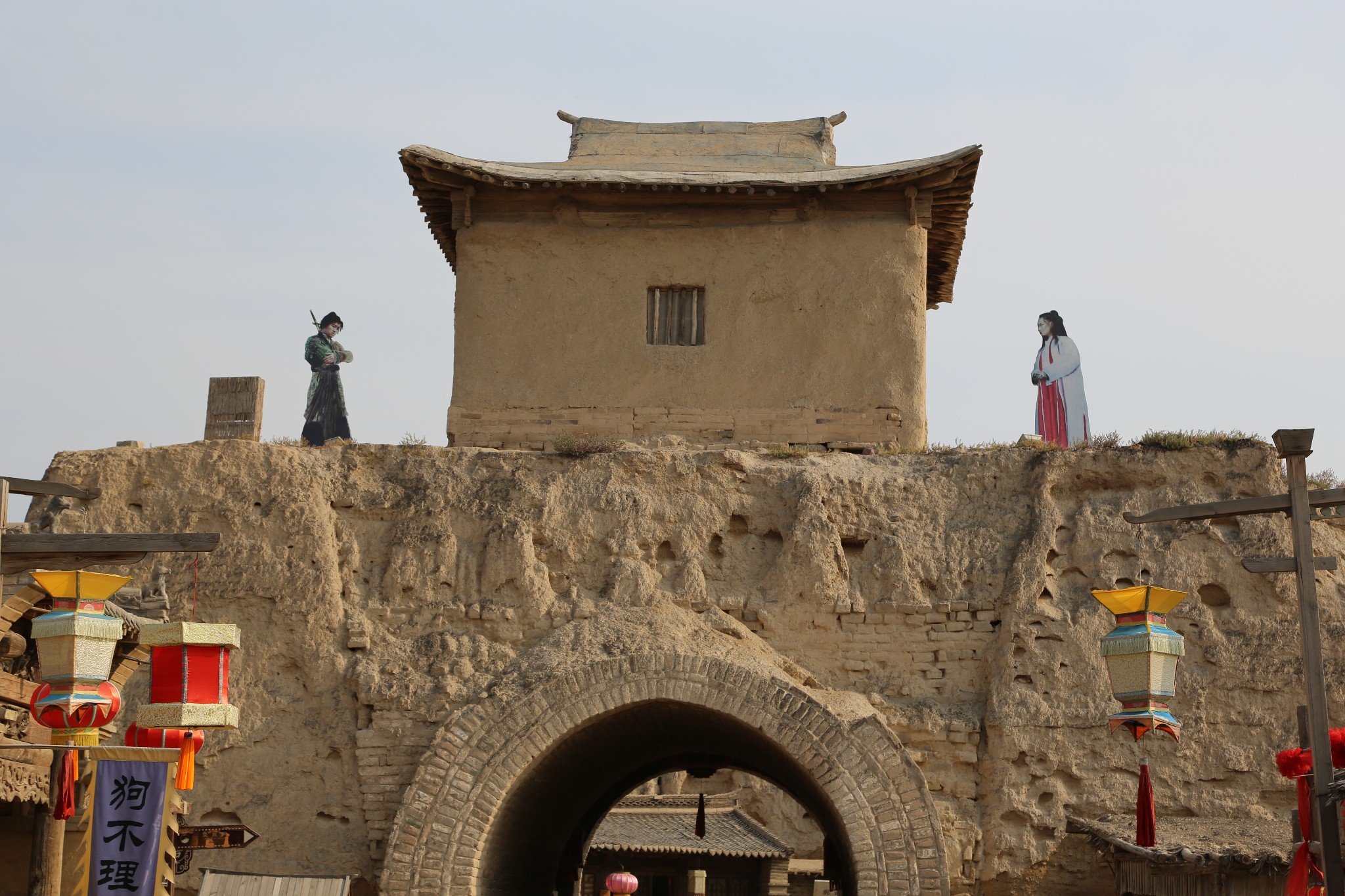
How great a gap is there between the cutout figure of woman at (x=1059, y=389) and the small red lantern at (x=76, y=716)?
1408 centimetres

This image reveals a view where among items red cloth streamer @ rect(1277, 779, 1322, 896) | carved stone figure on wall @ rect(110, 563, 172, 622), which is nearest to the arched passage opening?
carved stone figure on wall @ rect(110, 563, 172, 622)


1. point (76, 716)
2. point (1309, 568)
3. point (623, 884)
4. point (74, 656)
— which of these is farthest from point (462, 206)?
point (623, 884)

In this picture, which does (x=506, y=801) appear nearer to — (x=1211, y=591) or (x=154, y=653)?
(x=154, y=653)

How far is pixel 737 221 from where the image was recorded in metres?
15.0

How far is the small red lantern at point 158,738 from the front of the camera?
10422mm

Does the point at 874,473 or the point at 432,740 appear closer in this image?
the point at 432,740

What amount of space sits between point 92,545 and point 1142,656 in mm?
6600

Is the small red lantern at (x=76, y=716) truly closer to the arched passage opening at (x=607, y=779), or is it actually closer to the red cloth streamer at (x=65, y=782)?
the red cloth streamer at (x=65, y=782)

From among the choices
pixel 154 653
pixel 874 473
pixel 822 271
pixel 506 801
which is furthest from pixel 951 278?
pixel 154 653

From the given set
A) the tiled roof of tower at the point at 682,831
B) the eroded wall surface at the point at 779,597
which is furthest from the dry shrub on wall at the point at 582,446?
the tiled roof of tower at the point at 682,831

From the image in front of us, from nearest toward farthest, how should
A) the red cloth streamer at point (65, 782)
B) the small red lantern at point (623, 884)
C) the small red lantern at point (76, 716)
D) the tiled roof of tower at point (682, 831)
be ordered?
the small red lantern at point (76, 716), the red cloth streamer at point (65, 782), the small red lantern at point (623, 884), the tiled roof of tower at point (682, 831)

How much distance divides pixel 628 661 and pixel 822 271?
4754mm

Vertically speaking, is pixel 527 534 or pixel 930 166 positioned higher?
pixel 930 166

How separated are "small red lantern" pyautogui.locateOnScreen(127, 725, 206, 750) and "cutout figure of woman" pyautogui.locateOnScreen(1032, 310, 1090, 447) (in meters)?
13.3
